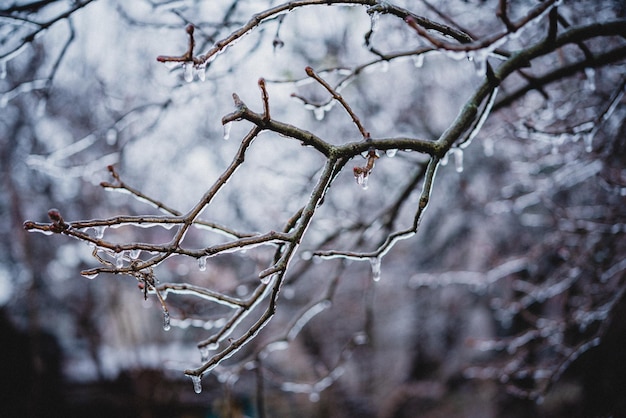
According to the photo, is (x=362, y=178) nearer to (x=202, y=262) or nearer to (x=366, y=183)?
(x=366, y=183)

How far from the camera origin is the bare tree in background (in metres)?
1.59

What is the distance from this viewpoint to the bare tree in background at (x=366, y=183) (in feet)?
5.22

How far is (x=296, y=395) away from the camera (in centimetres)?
972

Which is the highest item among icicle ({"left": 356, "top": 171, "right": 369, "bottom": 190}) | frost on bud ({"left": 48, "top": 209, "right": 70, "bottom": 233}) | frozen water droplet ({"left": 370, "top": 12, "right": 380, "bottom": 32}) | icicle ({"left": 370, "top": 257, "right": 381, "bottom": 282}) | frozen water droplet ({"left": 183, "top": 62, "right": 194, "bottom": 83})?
frozen water droplet ({"left": 370, "top": 12, "right": 380, "bottom": 32})

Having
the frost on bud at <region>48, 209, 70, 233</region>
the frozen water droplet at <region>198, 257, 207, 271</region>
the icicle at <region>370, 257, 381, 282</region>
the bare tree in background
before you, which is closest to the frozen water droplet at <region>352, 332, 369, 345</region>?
the bare tree in background

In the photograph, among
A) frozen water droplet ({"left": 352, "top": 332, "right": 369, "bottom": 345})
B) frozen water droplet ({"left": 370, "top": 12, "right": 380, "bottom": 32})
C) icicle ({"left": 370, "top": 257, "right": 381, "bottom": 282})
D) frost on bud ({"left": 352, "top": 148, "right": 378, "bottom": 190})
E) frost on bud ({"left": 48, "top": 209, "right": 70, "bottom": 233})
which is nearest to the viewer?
frost on bud ({"left": 48, "top": 209, "right": 70, "bottom": 233})

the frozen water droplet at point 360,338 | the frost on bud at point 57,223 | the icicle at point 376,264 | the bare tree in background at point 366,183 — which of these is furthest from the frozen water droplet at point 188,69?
the frozen water droplet at point 360,338

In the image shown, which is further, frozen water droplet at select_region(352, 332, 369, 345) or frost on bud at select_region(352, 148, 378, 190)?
frozen water droplet at select_region(352, 332, 369, 345)

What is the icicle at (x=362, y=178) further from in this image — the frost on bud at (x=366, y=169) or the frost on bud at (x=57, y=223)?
the frost on bud at (x=57, y=223)

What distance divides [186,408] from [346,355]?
7102mm

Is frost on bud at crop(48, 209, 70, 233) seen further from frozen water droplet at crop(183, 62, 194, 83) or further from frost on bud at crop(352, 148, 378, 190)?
frost on bud at crop(352, 148, 378, 190)

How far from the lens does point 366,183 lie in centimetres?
157

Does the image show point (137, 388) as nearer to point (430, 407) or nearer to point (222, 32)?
point (430, 407)

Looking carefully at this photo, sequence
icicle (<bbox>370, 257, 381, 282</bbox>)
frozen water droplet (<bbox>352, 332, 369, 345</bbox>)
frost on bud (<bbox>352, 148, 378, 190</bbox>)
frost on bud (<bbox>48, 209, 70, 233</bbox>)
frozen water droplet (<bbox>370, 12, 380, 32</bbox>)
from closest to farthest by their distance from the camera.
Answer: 1. frost on bud (<bbox>48, 209, 70, 233</bbox>)
2. frost on bud (<bbox>352, 148, 378, 190</bbox>)
3. frozen water droplet (<bbox>370, 12, 380, 32</bbox>)
4. icicle (<bbox>370, 257, 381, 282</bbox>)
5. frozen water droplet (<bbox>352, 332, 369, 345</bbox>)
